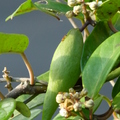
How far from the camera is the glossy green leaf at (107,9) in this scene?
513 mm

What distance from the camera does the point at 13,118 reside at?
63cm

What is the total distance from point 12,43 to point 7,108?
10 centimetres

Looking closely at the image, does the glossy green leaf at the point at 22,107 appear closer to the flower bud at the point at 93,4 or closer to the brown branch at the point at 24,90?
the brown branch at the point at 24,90

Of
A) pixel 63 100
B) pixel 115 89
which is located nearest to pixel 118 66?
pixel 115 89

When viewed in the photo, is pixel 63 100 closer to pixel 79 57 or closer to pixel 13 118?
pixel 79 57

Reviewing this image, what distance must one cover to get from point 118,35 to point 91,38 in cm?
7

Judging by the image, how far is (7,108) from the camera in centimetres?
50

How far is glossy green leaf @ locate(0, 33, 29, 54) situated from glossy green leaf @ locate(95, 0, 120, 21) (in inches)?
4.4

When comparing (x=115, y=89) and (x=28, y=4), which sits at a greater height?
(x=28, y=4)

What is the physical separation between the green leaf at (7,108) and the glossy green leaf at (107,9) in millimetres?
177

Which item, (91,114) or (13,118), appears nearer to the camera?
(91,114)

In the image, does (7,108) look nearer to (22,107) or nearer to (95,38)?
(22,107)

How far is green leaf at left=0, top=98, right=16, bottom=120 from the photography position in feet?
1.57

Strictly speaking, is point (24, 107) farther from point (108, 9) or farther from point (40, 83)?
point (108, 9)
